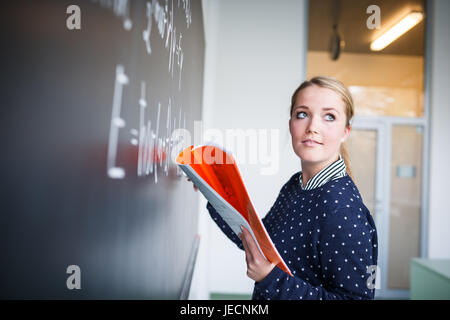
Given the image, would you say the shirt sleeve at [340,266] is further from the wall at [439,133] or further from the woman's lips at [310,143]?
the wall at [439,133]

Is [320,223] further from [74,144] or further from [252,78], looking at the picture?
[252,78]

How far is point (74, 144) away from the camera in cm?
Answer: 20

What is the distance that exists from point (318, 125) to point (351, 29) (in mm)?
2806

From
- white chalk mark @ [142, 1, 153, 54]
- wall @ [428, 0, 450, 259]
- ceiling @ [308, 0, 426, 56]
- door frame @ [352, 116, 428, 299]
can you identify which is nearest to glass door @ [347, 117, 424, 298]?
door frame @ [352, 116, 428, 299]

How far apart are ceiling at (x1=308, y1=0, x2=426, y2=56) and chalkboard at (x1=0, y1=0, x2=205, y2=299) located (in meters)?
3.04

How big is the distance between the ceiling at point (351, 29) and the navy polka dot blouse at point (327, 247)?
→ 2.79 meters

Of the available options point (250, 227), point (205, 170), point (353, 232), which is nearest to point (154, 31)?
point (205, 170)

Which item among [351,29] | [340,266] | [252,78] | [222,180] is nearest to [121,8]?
[222,180]

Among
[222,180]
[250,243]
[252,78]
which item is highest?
[252,78]

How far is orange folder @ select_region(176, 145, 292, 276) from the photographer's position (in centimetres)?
37

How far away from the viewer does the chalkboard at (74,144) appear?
6.1 inches

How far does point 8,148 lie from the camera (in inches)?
5.9

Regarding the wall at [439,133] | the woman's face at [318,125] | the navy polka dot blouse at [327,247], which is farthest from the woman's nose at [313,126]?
the wall at [439,133]

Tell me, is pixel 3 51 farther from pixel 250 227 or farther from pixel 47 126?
pixel 250 227
